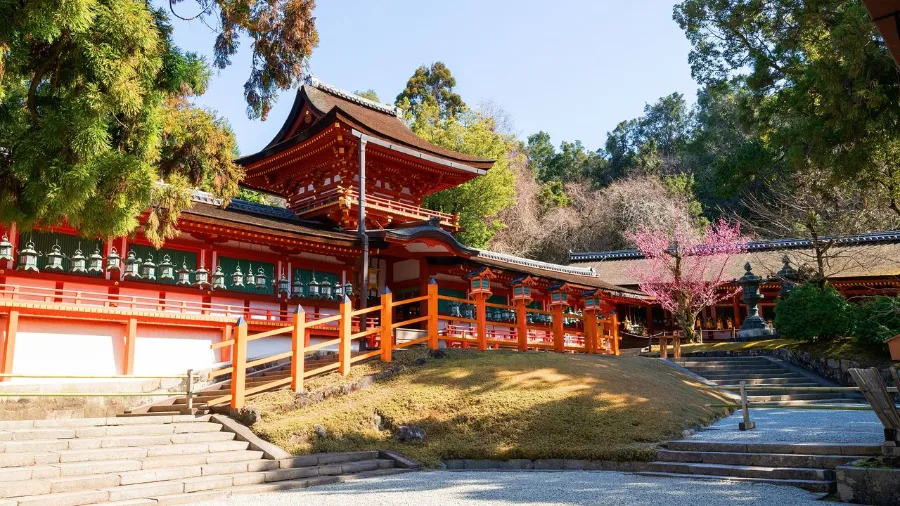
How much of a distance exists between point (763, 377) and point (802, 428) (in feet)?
27.1

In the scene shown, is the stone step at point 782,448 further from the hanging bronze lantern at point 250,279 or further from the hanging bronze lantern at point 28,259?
the hanging bronze lantern at point 28,259

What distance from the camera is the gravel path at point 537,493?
681cm

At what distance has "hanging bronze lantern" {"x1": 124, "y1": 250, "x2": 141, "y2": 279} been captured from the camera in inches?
575

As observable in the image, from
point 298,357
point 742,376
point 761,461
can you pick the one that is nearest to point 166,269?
point 298,357

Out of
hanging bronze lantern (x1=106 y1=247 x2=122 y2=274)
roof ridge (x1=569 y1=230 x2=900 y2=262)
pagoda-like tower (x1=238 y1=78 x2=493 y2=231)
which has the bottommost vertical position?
hanging bronze lantern (x1=106 y1=247 x2=122 y2=274)

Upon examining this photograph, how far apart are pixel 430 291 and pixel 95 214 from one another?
684 cm

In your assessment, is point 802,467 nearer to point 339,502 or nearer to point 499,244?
point 339,502

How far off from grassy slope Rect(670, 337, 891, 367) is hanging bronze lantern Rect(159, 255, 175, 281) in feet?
59.6

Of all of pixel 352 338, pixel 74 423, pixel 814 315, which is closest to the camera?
pixel 74 423

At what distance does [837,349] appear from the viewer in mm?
18672

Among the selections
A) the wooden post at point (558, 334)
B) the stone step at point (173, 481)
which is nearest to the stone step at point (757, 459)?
the stone step at point (173, 481)

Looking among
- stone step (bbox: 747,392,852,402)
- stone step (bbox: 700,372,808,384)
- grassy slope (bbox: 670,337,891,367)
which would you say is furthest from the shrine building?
grassy slope (bbox: 670,337,891,367)

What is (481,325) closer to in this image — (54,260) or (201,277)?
(201,277)

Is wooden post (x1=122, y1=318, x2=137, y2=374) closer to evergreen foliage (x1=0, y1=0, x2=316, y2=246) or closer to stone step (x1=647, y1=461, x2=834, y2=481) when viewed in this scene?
evergreen foliage (x1=0, y1=0, x2=316, y2=246)
